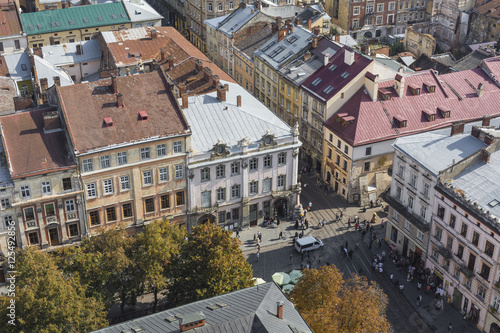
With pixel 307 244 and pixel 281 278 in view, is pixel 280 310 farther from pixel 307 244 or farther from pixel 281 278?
pixel 307 244

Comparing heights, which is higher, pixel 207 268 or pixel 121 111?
pixel 121 111

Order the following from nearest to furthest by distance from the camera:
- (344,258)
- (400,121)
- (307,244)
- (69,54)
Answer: (344,258), (307,244), (400,121), (69,54)

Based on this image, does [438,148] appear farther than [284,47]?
No

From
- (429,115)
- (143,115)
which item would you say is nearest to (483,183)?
(429,115)

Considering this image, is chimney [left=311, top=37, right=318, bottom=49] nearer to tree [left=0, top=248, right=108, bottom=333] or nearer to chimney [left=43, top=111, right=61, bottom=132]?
chimney [left=43, top=111, right=61, bottom=132]

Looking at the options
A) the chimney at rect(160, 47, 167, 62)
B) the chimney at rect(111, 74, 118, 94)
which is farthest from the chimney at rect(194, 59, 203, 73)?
the chimney at rect(111, 74, 118, 94)

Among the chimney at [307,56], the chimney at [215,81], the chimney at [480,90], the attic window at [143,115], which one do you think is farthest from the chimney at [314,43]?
the attic window at [143,115]
